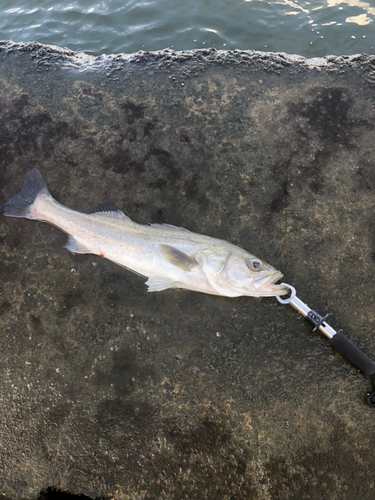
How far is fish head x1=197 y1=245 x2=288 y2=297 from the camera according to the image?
3.43 metres

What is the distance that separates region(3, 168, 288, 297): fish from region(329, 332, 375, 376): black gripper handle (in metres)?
0.74

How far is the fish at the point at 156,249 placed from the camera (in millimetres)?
3533

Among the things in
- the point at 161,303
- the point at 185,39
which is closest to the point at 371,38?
the point at 185,39

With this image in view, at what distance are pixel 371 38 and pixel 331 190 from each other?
4.31 m

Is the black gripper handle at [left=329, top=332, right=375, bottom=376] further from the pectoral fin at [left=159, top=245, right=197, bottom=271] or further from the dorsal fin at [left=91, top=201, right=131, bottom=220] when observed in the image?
the dorsal fin at [left=91, top=201, right=131, bottom=220]

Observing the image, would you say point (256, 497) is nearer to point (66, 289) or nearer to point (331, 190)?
point (66, 289)

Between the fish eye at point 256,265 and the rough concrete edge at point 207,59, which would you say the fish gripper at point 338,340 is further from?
the rough concrete edge at point 207,59

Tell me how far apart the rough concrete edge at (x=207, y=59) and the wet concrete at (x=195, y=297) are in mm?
46

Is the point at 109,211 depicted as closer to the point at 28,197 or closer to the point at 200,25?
the point at 28,197

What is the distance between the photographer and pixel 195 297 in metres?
3.79

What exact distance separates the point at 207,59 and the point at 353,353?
4.98m

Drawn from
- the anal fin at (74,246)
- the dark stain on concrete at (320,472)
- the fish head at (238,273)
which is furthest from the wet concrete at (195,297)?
the fish head at (238,273)

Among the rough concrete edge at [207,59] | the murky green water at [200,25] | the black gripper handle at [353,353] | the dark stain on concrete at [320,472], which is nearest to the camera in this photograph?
the dark stain on concrete at [320,472]

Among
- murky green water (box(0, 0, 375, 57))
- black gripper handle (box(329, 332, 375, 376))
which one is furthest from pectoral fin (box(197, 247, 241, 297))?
murky green water (box(0, 0, 375, 57))
